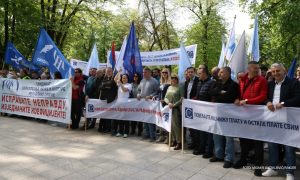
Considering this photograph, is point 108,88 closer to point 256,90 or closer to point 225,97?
point 225,97

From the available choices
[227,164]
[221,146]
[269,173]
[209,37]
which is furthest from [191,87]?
[209,37]

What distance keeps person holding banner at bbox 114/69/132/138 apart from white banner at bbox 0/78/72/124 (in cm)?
171

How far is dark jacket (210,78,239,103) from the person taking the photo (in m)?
6.38

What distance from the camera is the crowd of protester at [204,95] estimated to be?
5742 millimetres

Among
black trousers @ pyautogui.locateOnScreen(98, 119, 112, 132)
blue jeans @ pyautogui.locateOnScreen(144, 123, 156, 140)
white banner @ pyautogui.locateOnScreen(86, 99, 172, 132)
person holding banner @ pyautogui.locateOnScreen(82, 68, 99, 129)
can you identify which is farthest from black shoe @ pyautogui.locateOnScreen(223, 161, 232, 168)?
person holding banner @ pyautogui.locateOnScreen(82, 68, 99, 129)

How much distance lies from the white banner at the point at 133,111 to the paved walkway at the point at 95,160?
60cm

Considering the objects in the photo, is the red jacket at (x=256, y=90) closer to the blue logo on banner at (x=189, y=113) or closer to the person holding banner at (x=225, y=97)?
the person holding banner at (x=225, y=97)

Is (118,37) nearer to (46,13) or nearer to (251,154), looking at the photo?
(46,13)

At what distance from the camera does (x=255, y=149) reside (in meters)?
6.12

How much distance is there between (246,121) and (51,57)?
646cm

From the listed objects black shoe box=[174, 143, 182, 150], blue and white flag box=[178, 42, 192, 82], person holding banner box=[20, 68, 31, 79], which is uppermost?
blue and white flag box=[178, 42, 192, 82]

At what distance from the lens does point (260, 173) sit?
19.2 ft

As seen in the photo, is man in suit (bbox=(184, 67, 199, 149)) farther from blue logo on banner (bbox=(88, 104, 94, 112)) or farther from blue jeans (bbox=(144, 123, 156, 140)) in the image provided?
blue logo on banner (bbox=(88, 104, 94, 112))

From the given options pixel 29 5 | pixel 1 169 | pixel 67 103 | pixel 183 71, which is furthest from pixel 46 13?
pixel 1 169
